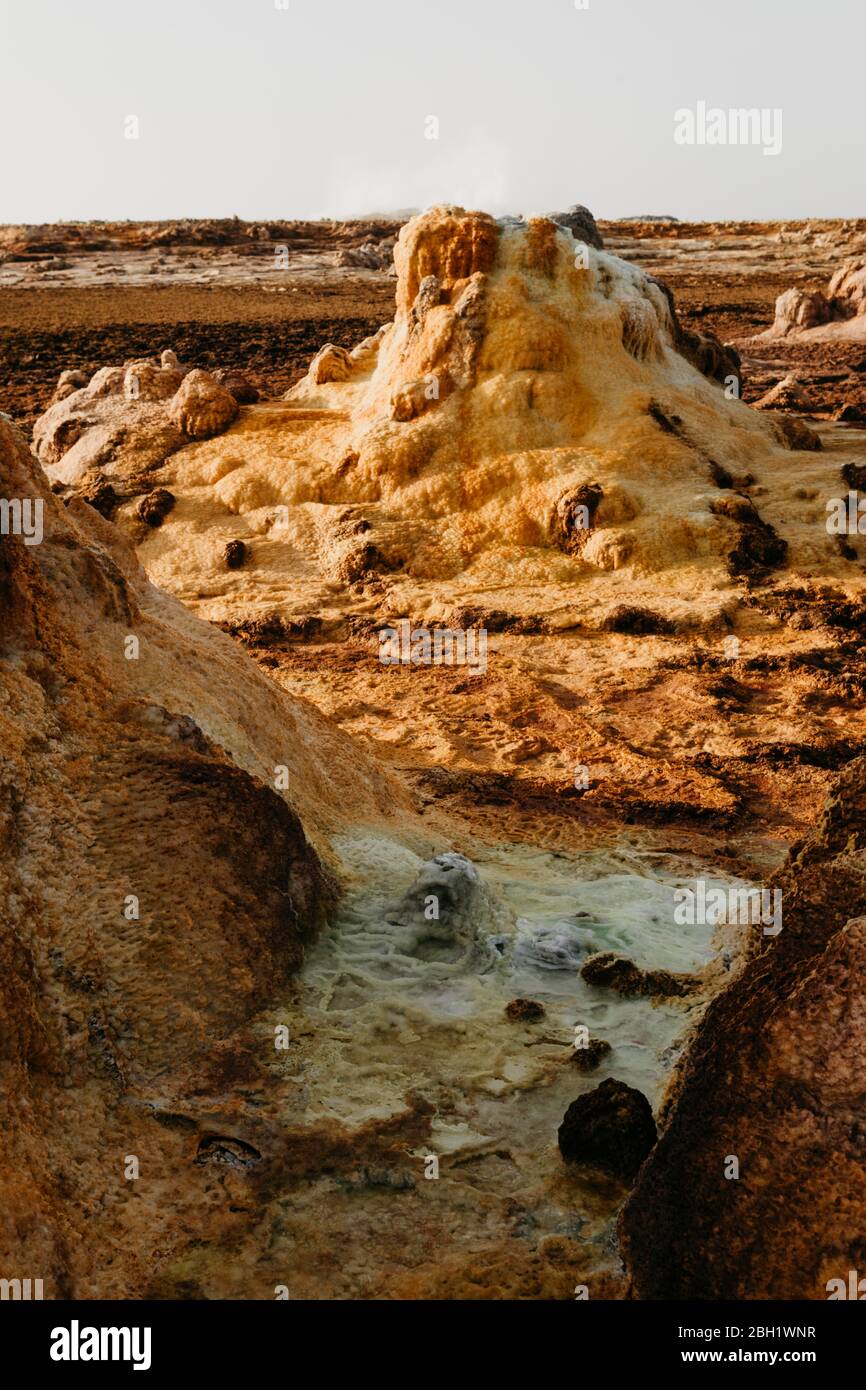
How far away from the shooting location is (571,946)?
4699mm

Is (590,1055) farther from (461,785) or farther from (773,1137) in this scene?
(461,785)

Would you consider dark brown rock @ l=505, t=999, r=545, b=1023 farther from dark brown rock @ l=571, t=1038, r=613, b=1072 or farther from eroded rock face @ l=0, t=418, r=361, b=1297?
eroded rock face @ l=0, t=418, r=361, b=1297

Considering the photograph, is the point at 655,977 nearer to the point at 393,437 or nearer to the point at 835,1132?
the point at 835,1132

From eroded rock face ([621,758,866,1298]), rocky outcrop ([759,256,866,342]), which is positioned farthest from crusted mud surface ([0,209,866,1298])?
rocky outcrop ([759,256,866,342])

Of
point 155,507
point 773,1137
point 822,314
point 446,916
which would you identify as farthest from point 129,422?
point 822,314

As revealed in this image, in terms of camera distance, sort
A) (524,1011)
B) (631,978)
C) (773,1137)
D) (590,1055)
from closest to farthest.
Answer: (773,1137) → (590,1055) → (524,1011) → (631,978)

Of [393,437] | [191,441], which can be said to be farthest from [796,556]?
[191,441]

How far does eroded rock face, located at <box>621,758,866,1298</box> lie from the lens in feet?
9.35

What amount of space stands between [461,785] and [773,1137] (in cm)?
413

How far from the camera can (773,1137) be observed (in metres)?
2.96

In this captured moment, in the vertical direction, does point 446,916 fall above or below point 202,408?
below

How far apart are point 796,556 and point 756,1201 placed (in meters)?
7.35

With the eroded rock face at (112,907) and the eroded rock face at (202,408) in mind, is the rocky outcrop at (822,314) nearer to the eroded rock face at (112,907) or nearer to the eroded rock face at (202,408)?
the eroded rock face at (202,408)

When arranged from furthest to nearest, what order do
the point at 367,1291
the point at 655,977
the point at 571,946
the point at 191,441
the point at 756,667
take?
1. the point at 191,441
2. the point at 756,667
3. the point at 571,946
4. the point at 655,977
5. the point at 367,1291
